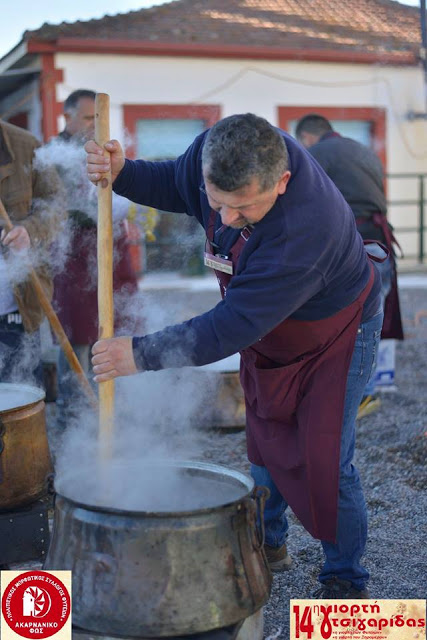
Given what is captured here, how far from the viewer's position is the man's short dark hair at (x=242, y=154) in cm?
208

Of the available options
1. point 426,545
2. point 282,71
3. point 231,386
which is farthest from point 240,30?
point 426,545

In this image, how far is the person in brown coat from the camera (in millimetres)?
A: 3809

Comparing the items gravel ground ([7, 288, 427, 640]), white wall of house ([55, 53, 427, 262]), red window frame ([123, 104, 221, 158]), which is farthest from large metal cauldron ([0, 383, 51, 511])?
red window frame ([123, 104, 221, 158])

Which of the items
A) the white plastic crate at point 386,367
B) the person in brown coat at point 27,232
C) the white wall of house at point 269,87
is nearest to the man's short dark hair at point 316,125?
the white plastic crate at point 386,367

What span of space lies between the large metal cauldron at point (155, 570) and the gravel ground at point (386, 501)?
1.72 feet

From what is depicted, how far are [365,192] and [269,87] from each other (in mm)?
8245

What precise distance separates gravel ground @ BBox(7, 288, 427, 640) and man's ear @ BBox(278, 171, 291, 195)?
145 cm

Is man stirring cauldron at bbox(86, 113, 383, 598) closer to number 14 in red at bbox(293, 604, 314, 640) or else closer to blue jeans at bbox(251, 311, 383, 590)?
blue jeans at bbox(251, 311, 383, 590)

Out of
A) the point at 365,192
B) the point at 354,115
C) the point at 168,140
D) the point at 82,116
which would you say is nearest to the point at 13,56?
the point at 168,140

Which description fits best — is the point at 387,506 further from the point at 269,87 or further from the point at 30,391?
the point at 269,87

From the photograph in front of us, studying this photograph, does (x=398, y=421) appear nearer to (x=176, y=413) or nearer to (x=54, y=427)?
(x=176, y=413)

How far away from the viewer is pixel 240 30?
510 inches

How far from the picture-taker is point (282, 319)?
2.26 m

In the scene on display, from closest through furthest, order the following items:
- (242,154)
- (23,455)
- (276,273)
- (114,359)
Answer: (242,154), (276,273), (114,359), (23,455)
